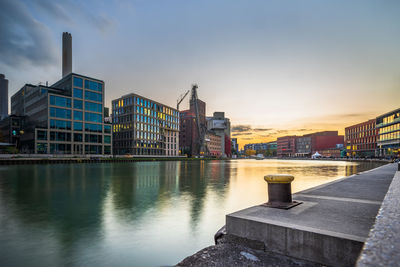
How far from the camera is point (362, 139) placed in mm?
139500

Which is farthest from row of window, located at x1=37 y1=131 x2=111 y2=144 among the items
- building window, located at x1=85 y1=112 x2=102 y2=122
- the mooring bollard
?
the mooring bollard

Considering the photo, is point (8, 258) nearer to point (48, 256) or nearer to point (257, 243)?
point (48, 256)

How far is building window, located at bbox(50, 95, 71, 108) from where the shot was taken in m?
80.2

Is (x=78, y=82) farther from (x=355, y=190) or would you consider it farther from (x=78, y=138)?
(x=355, y=190)

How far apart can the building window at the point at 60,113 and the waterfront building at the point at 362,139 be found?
15003cm

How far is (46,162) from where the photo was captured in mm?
62719

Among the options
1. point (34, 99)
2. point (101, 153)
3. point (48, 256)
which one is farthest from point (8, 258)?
point (34, 99)

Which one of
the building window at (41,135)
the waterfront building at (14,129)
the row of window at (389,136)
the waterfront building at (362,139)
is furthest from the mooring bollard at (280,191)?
the waterfront building at (362,139)

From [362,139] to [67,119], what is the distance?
157 meters

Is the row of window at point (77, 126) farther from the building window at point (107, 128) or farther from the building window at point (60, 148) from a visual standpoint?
the building window at point (60, 148)

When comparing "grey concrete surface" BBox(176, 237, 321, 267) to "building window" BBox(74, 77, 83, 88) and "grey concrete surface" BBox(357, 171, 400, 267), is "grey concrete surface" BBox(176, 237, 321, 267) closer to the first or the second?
"grey concrete surface" BBox(357, 171, 400, 267)

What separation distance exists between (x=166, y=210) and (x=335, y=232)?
793 centimetres

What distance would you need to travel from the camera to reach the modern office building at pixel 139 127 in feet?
379

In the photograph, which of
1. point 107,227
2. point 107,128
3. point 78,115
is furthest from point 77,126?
point 107,227
